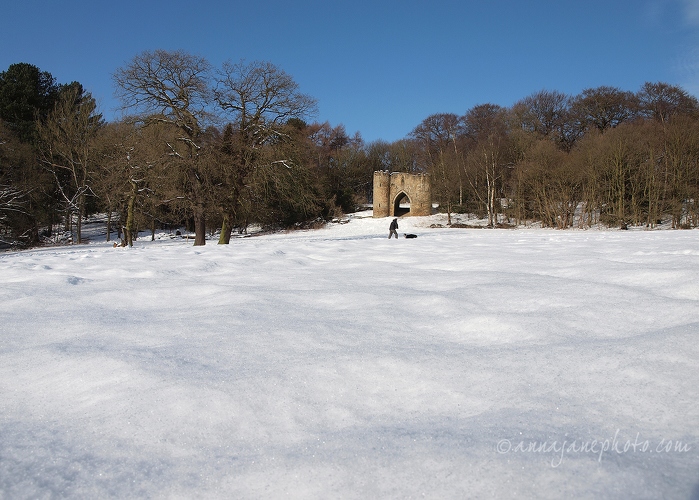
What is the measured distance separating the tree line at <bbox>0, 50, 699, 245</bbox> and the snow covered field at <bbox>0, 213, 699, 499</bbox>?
44.1 feet

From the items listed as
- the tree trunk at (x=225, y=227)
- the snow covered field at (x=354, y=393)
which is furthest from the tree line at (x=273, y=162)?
the snow covered field at (x=354, y=393)

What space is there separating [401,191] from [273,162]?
2480 cm

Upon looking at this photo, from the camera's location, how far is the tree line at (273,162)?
17.4m

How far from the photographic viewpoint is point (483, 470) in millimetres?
A: 1826

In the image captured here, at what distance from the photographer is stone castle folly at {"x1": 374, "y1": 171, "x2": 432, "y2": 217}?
134ft

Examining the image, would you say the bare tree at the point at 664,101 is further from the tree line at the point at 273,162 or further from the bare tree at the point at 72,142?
the bare tree at the point at 72,142

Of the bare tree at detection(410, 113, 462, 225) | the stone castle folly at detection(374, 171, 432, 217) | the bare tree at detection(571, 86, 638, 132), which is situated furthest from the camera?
the bare tree at detection(410, 113, 462, 225)

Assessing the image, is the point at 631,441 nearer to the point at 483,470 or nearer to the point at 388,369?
the point at 483,470

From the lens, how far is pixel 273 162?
17656 mm

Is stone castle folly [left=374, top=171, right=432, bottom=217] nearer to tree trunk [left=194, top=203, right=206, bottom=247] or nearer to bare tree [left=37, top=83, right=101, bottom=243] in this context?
bare tree [left=37, top=83, right=101, bottom=243]

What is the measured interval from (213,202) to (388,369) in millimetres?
15689

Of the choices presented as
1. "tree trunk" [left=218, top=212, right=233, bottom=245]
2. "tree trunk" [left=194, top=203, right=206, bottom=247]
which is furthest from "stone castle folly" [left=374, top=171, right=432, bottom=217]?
"tree trunk" [left=194, top=203, right=206, bottom=247]

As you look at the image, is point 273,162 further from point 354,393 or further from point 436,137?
point 436,137

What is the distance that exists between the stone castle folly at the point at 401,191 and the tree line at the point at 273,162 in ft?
5.75
